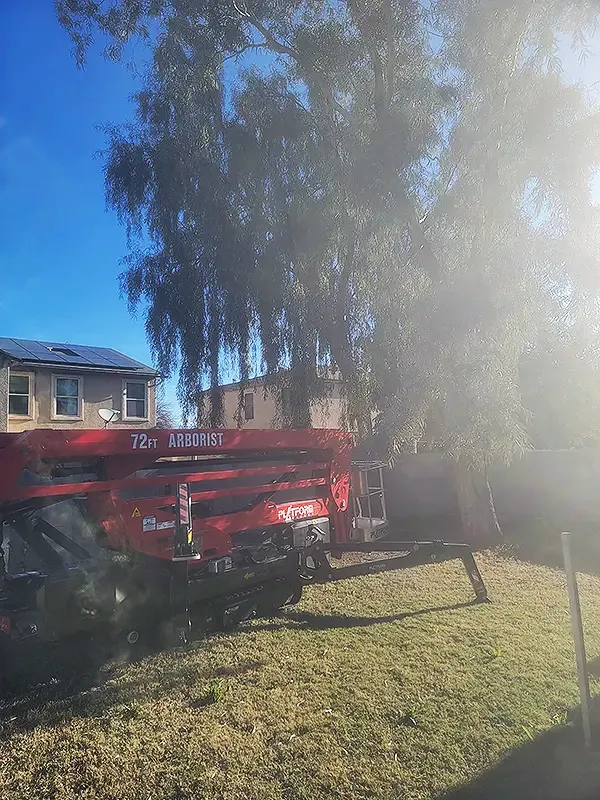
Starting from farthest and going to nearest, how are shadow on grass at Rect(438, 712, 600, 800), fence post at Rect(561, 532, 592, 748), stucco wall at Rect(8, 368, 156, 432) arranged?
stucco wall at Rect(8, 368, 156, 432) < fence post at Rect(561, 532, 592, 748) < shadow on grass at Rect(438, 712, 600, 800)

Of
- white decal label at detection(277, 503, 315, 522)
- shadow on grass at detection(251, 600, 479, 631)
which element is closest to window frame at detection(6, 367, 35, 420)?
white decal label at detection(277, 503, 315, 522)

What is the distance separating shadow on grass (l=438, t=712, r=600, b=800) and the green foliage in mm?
4951

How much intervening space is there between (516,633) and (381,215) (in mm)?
6361

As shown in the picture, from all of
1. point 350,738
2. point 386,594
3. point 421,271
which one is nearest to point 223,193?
point 421,271

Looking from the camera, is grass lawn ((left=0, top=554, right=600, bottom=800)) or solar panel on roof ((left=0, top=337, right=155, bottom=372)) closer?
grass lawn ((left=0, top=554, right=600, bottom=800))

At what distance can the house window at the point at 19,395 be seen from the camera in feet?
61.6

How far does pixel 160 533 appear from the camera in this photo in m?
5.20

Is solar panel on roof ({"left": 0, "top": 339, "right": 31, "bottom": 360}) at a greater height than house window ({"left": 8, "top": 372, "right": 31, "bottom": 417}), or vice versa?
solar panel on roof ({"left": 0, "top": 339, "right": 31, "bottom": 360})

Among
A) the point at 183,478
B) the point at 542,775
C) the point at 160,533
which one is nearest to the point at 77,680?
the point at 160,533

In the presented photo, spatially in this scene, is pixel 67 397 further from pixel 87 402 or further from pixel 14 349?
pixel 14 349

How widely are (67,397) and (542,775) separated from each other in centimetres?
1914

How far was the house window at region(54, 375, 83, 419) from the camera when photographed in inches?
773

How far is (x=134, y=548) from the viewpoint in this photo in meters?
4.99

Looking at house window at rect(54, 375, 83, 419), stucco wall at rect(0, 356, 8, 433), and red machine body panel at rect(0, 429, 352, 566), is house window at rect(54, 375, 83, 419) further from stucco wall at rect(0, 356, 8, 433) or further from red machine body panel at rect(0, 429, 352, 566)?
red machine body panel at rect(0, 429, 352, 566)
